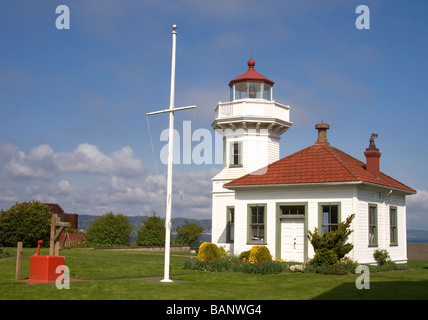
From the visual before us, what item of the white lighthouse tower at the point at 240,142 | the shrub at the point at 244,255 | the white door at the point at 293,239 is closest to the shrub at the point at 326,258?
the white door at the point at 293,239

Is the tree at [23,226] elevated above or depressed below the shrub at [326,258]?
above

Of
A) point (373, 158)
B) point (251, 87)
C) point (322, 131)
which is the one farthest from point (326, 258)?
point (251, 87)

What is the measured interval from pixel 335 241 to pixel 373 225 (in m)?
3.79

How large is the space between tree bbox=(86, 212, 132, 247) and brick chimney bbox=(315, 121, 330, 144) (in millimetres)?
19930

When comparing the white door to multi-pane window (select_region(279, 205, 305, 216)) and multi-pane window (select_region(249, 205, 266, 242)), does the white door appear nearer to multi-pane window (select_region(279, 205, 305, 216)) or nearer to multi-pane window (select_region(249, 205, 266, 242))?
multi-pane window (select_region(279, 205, 305, 216))

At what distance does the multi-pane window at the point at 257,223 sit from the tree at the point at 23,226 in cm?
1803

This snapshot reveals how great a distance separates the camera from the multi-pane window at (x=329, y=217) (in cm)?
2231

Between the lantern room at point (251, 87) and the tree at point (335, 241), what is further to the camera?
the lantern room at point (251, 87)

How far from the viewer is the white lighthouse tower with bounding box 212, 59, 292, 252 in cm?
2847

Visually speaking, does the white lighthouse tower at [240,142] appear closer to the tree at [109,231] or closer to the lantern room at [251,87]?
the lantern room at [251,87]

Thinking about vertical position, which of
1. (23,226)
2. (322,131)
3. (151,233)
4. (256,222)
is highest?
(322,131)

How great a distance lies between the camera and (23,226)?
36062 mm

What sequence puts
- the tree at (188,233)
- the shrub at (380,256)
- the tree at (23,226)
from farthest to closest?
the tree at (188,233)
the tree at (23,226)
the shrub at (380,256)

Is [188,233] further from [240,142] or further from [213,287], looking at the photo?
[213,287]
